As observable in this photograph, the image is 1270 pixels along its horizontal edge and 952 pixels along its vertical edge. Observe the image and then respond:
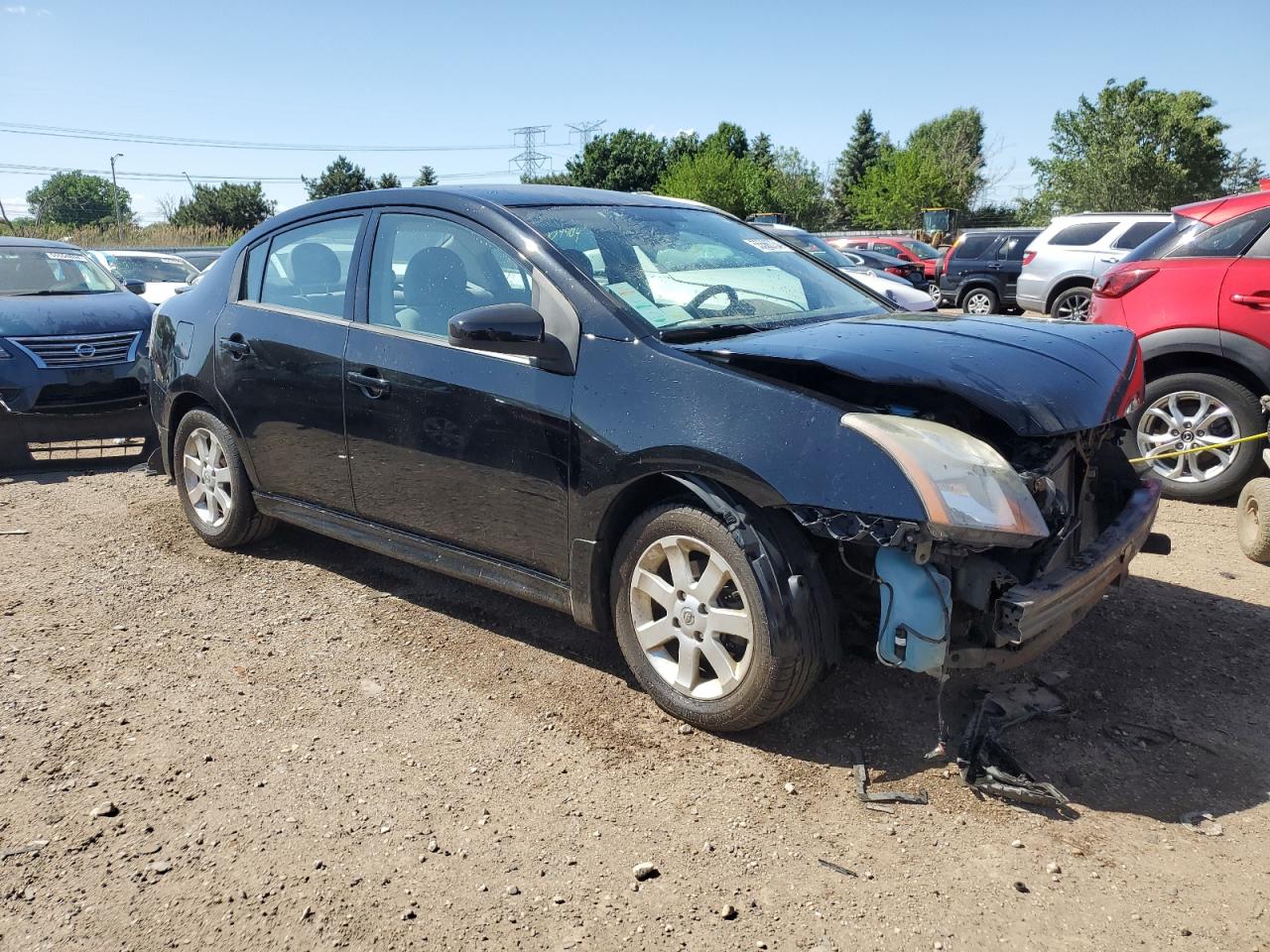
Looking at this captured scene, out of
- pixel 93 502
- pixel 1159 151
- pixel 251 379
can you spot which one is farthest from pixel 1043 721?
pixel 1159 151

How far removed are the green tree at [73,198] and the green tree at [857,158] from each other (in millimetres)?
74587

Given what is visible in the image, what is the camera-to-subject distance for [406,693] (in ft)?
11.8

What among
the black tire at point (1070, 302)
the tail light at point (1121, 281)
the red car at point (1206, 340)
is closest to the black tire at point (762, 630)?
the red car at point (1206, 340)

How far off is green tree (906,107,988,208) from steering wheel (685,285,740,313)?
65.4 metres

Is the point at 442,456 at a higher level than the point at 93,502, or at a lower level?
higher

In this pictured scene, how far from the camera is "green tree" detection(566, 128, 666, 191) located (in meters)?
77.9

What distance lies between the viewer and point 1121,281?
244 inches

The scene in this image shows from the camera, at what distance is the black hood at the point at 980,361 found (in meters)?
2.85

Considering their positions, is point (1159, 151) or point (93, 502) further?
point (1159, 151)

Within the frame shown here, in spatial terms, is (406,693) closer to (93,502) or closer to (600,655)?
(600,655)

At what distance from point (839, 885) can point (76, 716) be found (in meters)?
2.69

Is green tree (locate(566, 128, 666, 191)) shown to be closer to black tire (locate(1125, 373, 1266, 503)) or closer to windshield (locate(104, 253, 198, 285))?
windshield (locate(104, 253, 198, 285))

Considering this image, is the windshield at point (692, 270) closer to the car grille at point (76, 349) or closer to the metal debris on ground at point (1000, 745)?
the metal debris on ground at point (1000, 745)

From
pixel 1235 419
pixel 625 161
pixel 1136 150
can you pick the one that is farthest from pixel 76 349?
pixel 625 161
